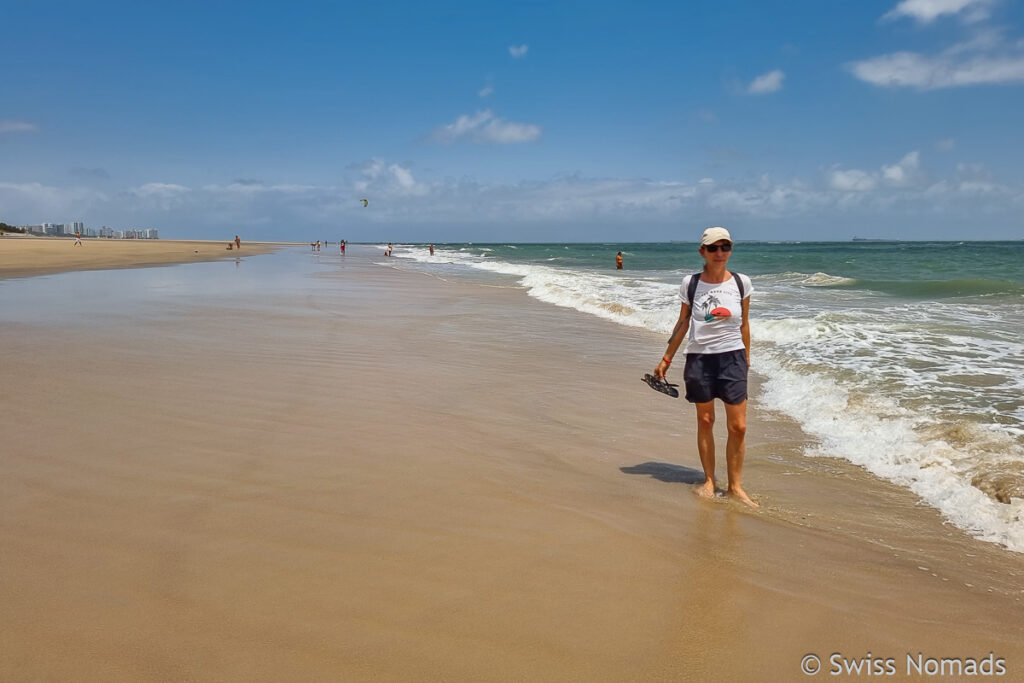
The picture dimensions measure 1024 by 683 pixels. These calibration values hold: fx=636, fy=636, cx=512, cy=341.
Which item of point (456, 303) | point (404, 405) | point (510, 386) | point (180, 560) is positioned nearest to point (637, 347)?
point (510, 386)

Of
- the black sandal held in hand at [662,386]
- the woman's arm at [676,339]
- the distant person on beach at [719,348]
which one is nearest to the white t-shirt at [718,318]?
the distant person on beach at [719,348]

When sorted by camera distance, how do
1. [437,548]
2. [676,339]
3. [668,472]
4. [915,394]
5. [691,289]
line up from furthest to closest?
[915,394] < [668,472] < [676,339] < [691,289] < [437,548]

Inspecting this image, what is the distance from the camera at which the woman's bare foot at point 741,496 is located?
420 centimetres

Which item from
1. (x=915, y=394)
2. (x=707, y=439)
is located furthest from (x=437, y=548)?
(x=915, y=394)

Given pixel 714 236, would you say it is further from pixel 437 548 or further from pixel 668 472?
pixel 437 548

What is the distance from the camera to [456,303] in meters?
17.0

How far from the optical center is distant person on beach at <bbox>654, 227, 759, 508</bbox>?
168 inches

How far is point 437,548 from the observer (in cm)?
337

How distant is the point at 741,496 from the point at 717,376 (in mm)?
818

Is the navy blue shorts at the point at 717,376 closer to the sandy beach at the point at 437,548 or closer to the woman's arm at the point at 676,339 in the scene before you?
the woman's arm at the point at 676,339

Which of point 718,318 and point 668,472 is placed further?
point 668,472

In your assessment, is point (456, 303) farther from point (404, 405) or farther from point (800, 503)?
point (800, 503)

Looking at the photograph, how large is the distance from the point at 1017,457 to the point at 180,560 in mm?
5707

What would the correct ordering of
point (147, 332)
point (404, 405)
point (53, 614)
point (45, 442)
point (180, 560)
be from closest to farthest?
point (53, 614), point (180, 560), point (45, 442), point (404, 405), point (147, 332)
